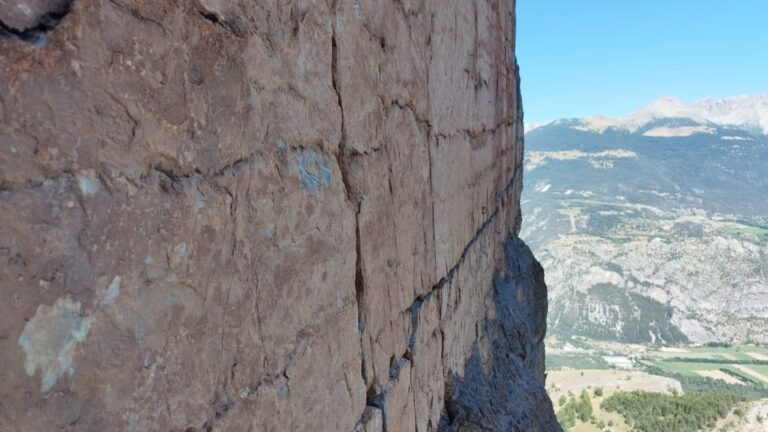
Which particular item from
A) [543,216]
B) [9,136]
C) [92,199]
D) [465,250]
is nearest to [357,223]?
[92,199]

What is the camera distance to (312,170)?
2543 mm

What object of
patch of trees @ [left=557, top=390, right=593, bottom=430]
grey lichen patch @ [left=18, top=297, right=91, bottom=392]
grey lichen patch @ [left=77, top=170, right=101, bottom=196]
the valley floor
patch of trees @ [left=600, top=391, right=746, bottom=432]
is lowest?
the valley floor

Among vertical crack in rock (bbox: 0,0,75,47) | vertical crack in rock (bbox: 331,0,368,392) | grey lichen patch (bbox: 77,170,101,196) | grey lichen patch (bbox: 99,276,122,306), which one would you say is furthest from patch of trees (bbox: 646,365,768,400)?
vertical crack in rock (bbox: 0,0,75,47)

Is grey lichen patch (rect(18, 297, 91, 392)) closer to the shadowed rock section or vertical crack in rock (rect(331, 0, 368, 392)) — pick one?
vertical crack in rock (rect(331, 0, 368, 392))

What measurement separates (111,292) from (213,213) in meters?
0.45

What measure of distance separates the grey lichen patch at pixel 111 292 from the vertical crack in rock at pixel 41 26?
23.6 inches

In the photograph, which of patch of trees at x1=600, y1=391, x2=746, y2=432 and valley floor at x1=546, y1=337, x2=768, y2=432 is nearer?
patch of trees at x1=600, y1=391, x2=746, y2=432

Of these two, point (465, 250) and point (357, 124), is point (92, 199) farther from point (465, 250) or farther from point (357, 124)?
point (465, 250)

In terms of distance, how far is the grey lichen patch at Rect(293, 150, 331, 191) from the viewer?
2.44 metres

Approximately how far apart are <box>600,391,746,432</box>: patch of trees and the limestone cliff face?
44.0 meters

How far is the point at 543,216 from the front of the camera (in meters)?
194

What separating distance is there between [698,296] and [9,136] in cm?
13578

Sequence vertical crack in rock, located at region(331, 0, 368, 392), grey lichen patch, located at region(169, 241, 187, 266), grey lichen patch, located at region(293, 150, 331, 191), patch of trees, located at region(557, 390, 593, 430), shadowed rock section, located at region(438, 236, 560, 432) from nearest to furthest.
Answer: grey lichen patch, located at region(169, 241, 187, 266)
grey lichen patch, located at region(293, 150, 331, 191)
vertical crack in rock, located at region(331, 0, 368, 392)
shadowed rock section, located at region(438, 236, 560, 432)
patch of trees, located at region(557, 390, 593, 430)

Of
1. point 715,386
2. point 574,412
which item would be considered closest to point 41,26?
point 574,412
